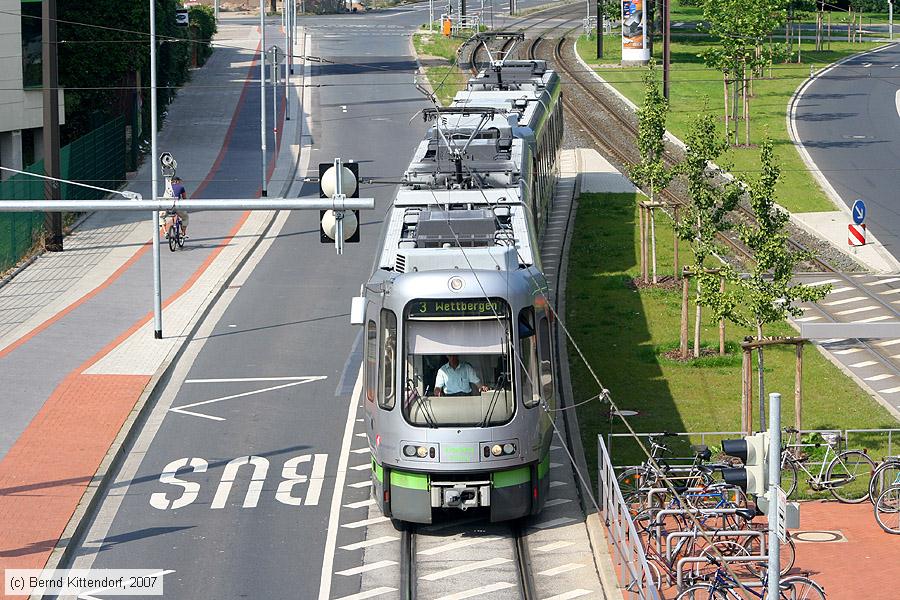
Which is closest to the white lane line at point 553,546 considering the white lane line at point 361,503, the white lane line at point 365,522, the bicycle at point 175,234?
the white lane line at point 365,522

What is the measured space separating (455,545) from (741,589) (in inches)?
195

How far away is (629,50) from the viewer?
67.6 m

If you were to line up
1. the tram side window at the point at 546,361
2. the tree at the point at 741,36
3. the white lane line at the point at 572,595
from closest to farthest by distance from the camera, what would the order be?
Result: the white lane line at the point at 572,595 < the tram side window at the point at 546,361 < the tree at the point at 741,36

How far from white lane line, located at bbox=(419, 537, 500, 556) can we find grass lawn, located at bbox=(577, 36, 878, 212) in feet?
67.6

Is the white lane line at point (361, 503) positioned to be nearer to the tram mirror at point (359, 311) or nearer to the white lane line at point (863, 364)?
the tram mirror at point (359, 311)

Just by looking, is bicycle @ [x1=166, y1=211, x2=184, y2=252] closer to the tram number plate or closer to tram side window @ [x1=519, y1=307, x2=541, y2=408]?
the tram number plate

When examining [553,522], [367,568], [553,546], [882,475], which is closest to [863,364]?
[882,475]

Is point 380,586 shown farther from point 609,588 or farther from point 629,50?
point 629,50

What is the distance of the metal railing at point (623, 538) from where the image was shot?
15.8 m

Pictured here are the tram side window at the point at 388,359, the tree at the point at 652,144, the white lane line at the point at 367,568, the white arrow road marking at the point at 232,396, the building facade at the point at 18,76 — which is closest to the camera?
the white lane line at the point at 367,568

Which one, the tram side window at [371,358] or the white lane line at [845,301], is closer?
the tram side window at [371,358]

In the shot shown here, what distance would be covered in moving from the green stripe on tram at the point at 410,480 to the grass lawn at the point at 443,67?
1539 inches

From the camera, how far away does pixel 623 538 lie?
17.6 metres

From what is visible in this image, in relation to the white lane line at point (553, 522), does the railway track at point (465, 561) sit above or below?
below
